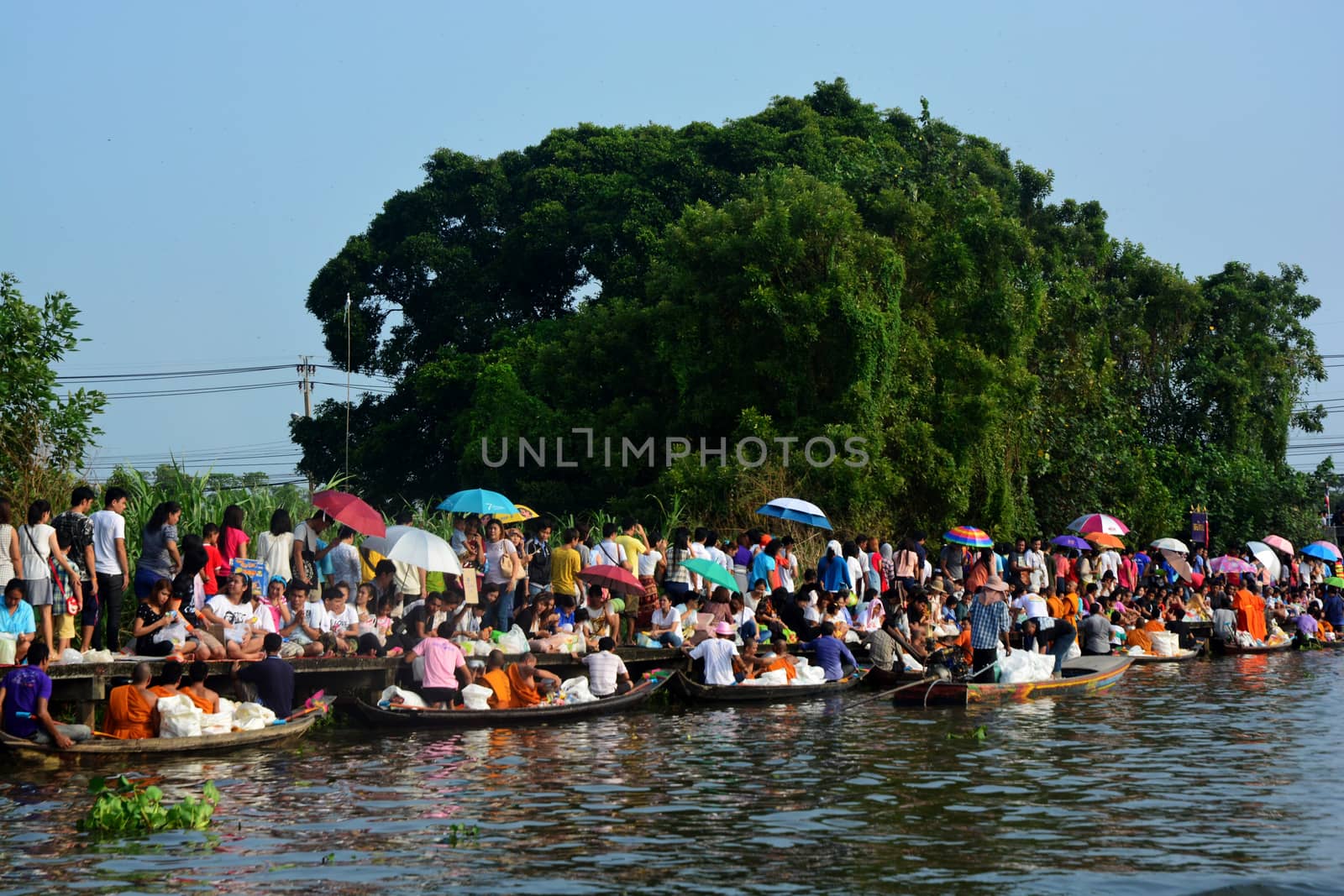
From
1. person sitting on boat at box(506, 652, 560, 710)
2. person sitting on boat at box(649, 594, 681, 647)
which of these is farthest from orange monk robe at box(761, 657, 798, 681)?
person sitting on boat at box(506, 652, 560, 710)

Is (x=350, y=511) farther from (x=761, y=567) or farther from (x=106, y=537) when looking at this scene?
(x=761, y=567)

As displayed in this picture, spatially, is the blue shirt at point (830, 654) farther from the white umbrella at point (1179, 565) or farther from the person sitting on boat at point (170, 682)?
the white umbrella at point (1179, 565)

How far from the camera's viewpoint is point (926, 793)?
1369 centimetres

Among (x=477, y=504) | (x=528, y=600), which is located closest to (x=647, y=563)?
(x=528, y=600)

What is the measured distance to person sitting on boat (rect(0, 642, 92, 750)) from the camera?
14109 mm

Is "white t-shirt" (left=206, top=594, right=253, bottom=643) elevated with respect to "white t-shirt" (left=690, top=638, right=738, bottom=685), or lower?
elevated

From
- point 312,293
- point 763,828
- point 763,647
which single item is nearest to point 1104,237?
point 312,293

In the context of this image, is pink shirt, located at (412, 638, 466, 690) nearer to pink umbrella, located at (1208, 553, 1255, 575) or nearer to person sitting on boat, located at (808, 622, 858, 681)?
person sitting on boat, located at (808, 622, 858, 681)

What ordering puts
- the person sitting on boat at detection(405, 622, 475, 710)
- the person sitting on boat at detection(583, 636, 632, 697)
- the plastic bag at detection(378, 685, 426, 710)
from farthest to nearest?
the person sitting on boat at detection(583, 636, 632, 697), the person sitting on boat at detection(405, 622, 475, 710), the plastic bag at detection(378, 685, 426, 710)

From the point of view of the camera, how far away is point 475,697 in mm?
17906

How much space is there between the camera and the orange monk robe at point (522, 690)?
1839cm

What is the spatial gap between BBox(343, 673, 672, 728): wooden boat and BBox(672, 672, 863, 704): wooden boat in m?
1.29

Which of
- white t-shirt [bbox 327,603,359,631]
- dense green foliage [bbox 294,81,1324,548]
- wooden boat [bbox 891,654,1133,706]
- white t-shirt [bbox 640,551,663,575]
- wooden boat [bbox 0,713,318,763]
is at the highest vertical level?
dense green foliage [bbox 294,81,1324,548]

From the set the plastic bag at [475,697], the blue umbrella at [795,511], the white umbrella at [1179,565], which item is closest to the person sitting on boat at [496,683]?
the plastic bag at [475,697]
